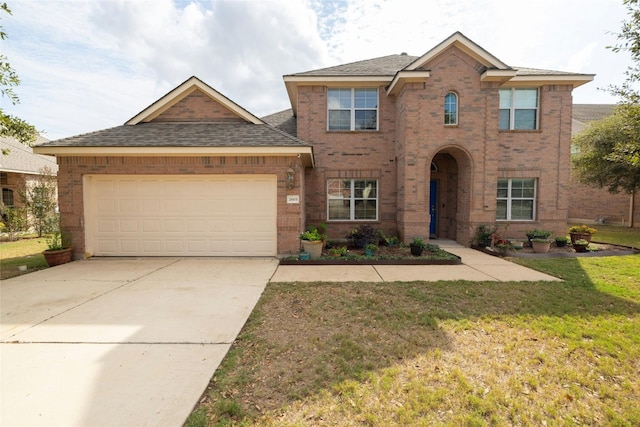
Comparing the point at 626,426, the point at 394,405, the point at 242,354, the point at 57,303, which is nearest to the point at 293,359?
the point at 242,354

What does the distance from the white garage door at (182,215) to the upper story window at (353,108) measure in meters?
4.78

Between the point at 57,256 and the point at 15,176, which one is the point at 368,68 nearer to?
the point at 57,256

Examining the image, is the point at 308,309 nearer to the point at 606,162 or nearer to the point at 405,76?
the point at 405,76

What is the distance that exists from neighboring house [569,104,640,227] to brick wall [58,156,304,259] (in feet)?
68.2

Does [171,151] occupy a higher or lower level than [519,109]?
lower

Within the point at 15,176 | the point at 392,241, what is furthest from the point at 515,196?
the point at 15,176

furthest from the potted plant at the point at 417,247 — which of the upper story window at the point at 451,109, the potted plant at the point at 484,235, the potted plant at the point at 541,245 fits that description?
the upper story window at the point at 451,109

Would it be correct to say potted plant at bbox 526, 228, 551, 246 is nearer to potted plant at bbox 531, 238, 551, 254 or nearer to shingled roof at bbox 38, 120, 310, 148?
potted plant at bbox 531, 238, 551, 254

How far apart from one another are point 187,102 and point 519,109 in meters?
13.2

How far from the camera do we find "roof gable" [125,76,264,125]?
9.93 metres

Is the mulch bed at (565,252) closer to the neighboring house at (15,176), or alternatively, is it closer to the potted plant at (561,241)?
the potted plant at (561,241)

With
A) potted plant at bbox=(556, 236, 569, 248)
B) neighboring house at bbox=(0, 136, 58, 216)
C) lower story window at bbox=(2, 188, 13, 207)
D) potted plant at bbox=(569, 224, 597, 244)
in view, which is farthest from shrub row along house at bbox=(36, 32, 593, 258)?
lower story window at bbox=(2, 188, 13, 207)

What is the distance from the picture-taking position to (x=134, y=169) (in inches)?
328

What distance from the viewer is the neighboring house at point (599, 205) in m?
Result: 17.7
